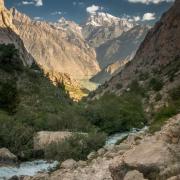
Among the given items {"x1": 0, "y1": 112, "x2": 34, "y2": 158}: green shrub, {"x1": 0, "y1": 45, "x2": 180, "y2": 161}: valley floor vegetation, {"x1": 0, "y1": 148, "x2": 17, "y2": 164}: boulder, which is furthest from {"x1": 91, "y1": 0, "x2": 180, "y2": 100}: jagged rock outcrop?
{"x1": 0, "y1": 148, "x2": 17, "y2": 164}: boulder

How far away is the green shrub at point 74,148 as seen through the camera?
44250 millimetres

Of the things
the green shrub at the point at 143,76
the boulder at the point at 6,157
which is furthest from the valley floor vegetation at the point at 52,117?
the green shrub at the point at 143,76

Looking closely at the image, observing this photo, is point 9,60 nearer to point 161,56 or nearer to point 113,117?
point 113,117

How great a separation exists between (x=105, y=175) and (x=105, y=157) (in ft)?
16.3

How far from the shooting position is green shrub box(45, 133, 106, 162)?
1742 inches

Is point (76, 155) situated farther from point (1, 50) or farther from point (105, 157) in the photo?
point (1, 50)

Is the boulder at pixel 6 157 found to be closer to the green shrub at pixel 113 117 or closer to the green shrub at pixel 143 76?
the green shrub at pixel 113 117

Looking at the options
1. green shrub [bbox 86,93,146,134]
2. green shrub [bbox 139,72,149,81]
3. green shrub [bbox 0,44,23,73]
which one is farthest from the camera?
green shrub [bbox 139,72,149,81]

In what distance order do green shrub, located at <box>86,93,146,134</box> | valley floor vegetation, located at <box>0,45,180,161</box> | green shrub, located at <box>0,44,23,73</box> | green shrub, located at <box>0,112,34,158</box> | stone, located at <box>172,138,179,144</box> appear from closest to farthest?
stone, located at <box>172,138,179,144</box>, valley floor vegetation, located at <box>0,45,180,161</box>, green shrub, located at <box>0,112,34,158</box>, green shrub, located at <box>86,93,146,134</box>, green shrub, located at <box>0,44,23,73</box>

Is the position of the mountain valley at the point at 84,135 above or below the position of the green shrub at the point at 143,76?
below

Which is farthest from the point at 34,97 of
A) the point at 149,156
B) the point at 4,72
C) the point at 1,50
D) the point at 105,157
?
the point at 149,156

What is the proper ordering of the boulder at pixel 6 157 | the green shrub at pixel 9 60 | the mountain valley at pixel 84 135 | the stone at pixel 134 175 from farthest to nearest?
the green shrub at pixel 9 60 → the boulder at pixel 6 157 → the mountain valley at pixel 84 135 → the stone at pixel 134 175

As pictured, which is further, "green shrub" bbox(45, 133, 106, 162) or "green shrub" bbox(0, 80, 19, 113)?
"green shrub" bbox(0, 80, 19, 113)

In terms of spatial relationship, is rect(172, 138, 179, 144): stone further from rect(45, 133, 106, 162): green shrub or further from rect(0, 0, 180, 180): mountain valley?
rect(45, 133, 106, 162): green shrub
